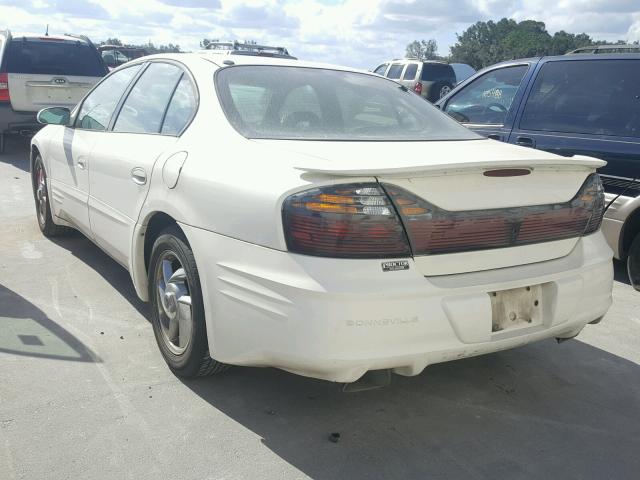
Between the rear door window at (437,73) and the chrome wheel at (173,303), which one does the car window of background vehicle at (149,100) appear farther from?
the rear door window at (437,73)

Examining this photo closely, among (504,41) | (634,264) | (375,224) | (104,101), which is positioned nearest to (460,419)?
(375,224)

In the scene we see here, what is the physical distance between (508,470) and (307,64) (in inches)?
99.5

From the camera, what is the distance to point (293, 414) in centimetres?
319

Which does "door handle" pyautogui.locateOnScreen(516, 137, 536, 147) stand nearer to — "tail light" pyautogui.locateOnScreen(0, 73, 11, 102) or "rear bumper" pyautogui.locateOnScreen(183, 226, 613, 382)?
"rear bumper" pyautogui.locateOnScreen(183, 226, 613, 382)

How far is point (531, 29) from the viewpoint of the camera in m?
80.8

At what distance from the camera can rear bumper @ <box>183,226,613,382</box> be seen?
8.52ft

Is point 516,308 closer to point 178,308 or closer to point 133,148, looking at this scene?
point 178,308

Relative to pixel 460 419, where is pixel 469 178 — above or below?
above

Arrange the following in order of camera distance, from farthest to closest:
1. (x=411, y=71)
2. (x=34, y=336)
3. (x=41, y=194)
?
(x=411, y=71), (x=41, y=194), (x=34, y=336)

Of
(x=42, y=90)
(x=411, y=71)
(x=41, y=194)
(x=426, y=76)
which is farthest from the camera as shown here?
(x=411, y=71)

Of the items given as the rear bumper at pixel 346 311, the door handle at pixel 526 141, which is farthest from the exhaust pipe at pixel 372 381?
the door handle at pixel 526 141

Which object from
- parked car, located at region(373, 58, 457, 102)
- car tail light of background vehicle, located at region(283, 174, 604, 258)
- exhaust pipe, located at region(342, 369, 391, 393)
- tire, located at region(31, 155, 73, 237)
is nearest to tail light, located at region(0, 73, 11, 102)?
tire, located at region(31, 155, 73, 237)

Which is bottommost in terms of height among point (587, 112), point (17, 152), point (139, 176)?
point (17, 152)

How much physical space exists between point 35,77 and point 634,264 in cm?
895
